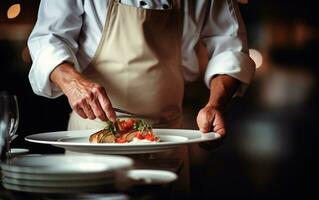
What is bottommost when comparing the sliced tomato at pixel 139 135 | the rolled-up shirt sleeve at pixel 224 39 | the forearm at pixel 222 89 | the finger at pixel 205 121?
the forearm at pixel 222 89

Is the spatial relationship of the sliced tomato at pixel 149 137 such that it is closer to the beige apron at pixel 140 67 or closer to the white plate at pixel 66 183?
the beige apron at pixel 140 67

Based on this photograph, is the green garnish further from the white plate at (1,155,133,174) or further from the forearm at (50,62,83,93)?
the white plate at (1,155,133,174)

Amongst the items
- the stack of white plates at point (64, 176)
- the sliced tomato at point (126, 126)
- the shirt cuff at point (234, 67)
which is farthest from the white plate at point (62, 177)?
the shirt cuff at point (234, 67)

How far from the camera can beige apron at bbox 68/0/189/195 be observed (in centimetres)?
169

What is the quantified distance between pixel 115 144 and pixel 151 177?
22cm

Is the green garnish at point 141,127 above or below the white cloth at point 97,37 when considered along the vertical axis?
below

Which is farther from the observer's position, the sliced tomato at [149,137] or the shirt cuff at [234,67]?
the shirt cuff at [234,67]

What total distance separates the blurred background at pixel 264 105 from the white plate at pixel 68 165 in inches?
97.2

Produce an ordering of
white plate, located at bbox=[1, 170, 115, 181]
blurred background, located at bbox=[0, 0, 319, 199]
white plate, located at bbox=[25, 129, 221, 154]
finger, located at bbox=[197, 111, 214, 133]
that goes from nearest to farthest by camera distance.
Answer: white plate, located at bbox=[1, 170, 115, 181], white plate, located at bbox=[25, 129, 221, 154], finger, located at bbox=[197, 111, 214, 133], blurred background, located at bbox=[0, 0, 319, 199]

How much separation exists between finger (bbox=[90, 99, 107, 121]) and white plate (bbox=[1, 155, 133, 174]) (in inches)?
→ 18.3

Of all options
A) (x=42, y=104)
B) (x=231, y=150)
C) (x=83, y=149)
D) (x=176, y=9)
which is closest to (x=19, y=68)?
(x=42, y=104)

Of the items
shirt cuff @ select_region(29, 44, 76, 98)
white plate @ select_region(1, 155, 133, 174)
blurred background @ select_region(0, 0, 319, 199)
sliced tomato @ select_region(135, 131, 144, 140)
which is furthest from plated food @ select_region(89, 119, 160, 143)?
blurred background @ select_region(0, 0, 319, 199)

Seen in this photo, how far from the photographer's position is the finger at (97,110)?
1372 mm

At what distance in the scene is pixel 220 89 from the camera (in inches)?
67.0
